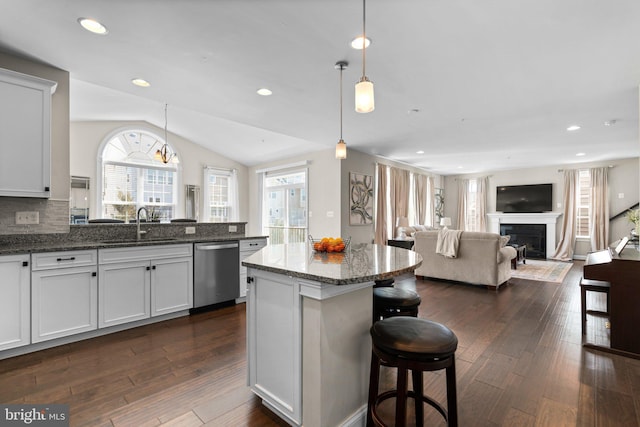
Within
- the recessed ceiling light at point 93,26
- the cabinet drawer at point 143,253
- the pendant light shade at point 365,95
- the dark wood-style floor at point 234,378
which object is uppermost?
the recessed ceiling light at point 93,26

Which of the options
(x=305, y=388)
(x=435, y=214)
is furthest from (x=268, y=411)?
(x=435, y=214)

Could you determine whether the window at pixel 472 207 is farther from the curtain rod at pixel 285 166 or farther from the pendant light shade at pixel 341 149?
the pendant light shade at pixel 341 149

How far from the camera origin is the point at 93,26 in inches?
85.9

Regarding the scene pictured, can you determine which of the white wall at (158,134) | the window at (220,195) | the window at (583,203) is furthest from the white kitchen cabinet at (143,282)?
the window at (583,203)

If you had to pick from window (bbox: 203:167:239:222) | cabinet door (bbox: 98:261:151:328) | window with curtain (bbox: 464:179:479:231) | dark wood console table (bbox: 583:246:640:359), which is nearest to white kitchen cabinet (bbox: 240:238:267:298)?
cabinet door (bbox: 98:261:151:328)

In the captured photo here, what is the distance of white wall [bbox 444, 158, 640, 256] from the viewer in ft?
22.6

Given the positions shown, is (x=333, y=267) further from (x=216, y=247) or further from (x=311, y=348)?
(x=216, y=247)

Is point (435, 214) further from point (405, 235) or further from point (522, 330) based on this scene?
point (522, 330)

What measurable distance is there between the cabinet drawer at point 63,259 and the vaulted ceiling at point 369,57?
1.79 meters

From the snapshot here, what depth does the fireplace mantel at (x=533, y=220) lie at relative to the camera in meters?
7.68

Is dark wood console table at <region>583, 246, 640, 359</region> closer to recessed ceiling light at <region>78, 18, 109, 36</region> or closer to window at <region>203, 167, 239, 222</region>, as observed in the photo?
recessed ceiling light at <region>78, 18, 109, 36</region>

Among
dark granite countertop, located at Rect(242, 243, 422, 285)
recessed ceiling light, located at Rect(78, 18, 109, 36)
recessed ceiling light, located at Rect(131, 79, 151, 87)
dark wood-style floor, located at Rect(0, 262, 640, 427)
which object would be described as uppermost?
recessed ceiling light, located at Rect(131, 79, 151, 87)

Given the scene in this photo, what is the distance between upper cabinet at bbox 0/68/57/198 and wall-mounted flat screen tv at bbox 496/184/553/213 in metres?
9.93

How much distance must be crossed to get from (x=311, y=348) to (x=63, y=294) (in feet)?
7.91
